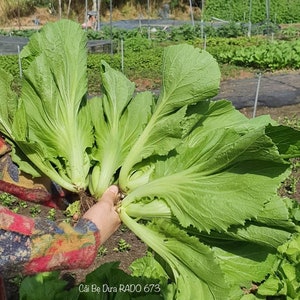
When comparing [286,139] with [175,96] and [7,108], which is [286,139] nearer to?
[175,96]

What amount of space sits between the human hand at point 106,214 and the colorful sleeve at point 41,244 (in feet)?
0.10

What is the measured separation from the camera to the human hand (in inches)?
70.7

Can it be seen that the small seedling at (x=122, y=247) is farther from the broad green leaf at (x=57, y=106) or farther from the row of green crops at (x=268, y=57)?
the row of green crops at (x=268, y=57)

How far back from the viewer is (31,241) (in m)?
1.66

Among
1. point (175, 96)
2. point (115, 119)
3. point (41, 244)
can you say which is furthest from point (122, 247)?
point (41, 244)

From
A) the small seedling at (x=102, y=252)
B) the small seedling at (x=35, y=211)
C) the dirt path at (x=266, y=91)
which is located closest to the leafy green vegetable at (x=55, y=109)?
the small seedling at (x=102, y=252)

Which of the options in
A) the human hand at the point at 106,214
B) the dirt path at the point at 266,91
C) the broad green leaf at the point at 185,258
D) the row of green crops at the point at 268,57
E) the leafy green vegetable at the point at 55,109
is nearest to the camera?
the human hand at the point at 106,214

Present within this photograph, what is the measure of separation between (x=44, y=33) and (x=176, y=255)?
3.06ft

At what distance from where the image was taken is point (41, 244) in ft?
5.46

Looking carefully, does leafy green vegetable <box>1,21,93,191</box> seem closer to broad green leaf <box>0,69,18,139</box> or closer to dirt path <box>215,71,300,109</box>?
broad green leaf <box>0,69,18,139</box>

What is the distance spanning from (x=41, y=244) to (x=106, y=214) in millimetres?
254

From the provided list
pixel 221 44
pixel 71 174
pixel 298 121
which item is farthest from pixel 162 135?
pixel 221 44

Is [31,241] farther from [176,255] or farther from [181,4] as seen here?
[181,4]

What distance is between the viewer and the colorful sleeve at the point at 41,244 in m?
1.63
